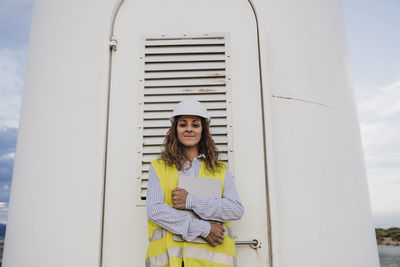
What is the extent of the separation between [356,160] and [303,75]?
0.75 m

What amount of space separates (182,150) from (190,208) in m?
0.39

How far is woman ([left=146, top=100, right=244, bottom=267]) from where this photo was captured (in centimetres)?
143

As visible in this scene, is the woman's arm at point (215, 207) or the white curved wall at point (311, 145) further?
the white curved wall at point (311, 145)

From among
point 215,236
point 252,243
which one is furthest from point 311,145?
point 215,236

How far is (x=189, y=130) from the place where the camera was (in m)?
1.72

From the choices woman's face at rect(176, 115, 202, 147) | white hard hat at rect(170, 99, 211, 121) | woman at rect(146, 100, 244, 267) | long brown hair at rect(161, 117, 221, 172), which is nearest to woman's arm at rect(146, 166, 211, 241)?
woman at rect(146, 100, 244, 267)

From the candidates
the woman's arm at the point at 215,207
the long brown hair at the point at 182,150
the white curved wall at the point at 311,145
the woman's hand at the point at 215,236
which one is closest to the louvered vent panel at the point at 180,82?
the long brown hair at the point at 182,150

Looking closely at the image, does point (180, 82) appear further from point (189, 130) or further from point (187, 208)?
point (187, 208)

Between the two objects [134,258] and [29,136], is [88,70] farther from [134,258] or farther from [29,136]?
[134,258]

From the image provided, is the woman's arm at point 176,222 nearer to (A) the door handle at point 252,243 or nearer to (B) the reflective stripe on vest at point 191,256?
(B) the reflective stripe on vest at point 191,256

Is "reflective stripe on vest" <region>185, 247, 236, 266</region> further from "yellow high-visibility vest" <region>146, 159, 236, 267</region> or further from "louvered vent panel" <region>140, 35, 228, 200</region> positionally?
"louvered vent panel" <region>140, 35, 228, 200</region>

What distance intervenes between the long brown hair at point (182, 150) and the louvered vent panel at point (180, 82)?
0.52ft

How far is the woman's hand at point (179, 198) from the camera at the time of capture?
58.3 inches

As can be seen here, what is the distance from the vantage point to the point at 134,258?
5.87 ft
